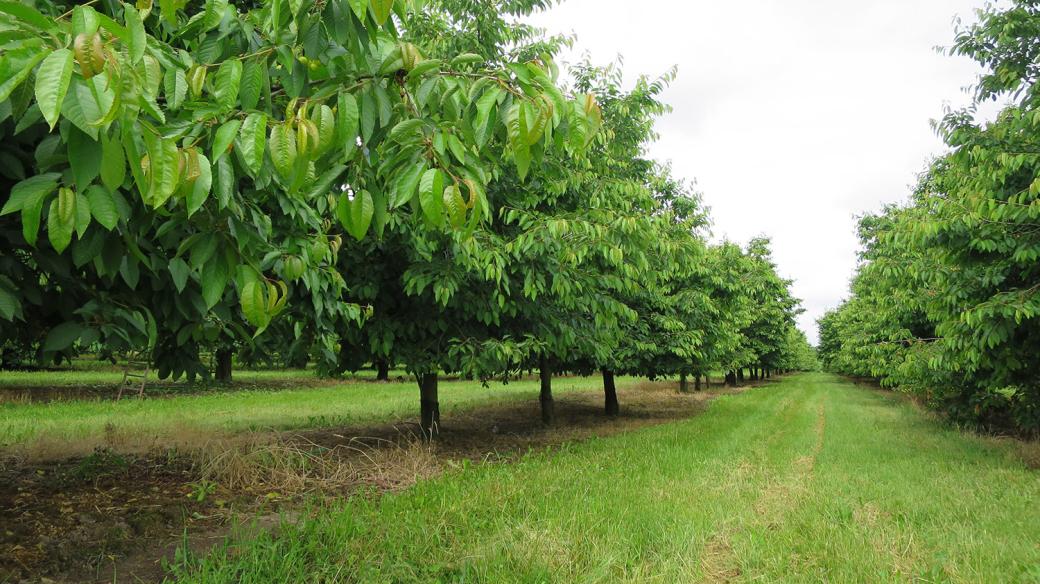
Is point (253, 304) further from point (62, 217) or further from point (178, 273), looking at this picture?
point (178, 273)

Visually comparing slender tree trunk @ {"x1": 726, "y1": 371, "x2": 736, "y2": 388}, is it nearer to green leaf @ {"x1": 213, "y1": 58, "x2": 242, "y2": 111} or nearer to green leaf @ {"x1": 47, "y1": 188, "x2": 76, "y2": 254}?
green leaf @ {"x1": 213, "y1": 58, "x2": 242, "y2": 111}

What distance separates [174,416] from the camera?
13.4m

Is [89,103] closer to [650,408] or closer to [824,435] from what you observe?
[824,435]

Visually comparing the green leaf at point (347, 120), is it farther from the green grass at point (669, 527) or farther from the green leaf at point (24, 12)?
the green grass at point (669, 527)

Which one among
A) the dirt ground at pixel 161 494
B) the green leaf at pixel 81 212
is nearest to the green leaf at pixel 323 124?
the green leaf at pixel 81 212

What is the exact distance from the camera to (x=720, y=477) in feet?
23.2

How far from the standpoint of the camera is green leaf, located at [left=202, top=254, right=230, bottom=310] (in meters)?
1.94

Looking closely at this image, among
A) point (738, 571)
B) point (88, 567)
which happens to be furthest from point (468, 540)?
point (88, 567)

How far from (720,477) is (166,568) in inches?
230

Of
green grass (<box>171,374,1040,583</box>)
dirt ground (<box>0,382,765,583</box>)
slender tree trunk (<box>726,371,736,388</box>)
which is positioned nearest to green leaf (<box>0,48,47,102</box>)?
green grass (<box>171,374,1040,583</box>)

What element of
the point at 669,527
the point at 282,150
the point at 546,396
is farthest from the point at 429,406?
the point at 282,150

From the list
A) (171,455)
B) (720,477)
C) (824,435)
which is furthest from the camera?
(824,435)

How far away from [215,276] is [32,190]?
21.9 inches

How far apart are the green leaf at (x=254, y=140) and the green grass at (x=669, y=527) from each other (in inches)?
120
